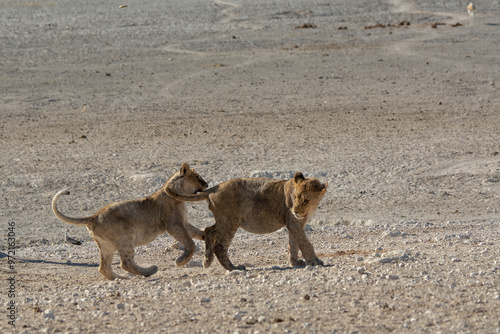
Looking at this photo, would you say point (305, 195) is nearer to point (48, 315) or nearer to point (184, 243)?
point (184, 243)

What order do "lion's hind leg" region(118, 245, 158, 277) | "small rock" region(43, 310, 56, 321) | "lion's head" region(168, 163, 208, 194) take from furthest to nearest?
"lion's head" region(168, 163, 208, 194), "lion's hind leg" region(118, 245, 158, 277), "small rock" region(43, 310, 56, 321)

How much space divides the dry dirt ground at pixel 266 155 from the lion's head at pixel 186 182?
0.90 metres

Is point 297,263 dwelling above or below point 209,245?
below

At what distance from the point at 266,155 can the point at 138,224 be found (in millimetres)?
6435

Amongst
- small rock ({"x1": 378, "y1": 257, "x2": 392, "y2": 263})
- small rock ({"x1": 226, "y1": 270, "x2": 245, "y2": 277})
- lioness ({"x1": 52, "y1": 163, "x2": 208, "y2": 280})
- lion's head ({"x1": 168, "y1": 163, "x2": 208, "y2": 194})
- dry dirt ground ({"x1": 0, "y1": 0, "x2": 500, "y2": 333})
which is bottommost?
dry dirt ground ({"x1": 0, "y1": 0, "x2": 500, "y2": 333})

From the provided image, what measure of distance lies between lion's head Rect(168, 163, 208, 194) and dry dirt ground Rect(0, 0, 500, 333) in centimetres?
90

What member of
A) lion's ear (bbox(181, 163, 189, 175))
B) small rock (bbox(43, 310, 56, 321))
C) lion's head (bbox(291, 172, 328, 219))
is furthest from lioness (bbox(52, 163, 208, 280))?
small rock (bbox(43, 310, 56, 321))

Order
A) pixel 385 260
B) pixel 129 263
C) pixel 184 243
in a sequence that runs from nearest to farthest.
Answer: pixel 385 260, pixel 129 263, pixel 184 243

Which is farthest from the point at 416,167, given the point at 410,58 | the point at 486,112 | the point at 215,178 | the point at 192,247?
the point at 410,58

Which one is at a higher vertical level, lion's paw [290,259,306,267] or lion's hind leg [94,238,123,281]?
lion's hind leg [94,238,123,281]

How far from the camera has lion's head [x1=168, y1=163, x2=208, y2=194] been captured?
8.69 meters

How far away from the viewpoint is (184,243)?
8492 millimetres

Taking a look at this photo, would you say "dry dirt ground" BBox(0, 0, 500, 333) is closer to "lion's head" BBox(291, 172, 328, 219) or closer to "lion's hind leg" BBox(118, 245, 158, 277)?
"lion's hind leg" BBox(118, 245, 158, 277)

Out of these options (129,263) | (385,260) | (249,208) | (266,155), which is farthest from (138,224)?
(266,155)
